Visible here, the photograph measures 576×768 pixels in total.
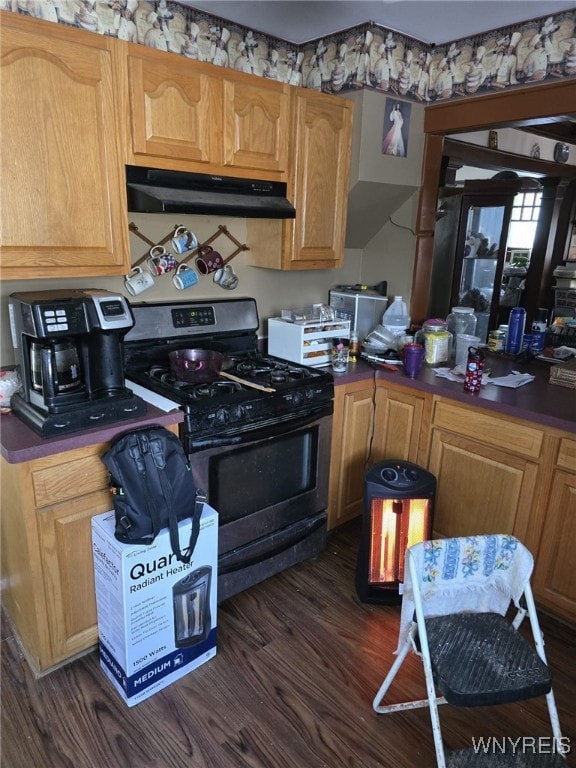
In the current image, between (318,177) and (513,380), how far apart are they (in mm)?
1269

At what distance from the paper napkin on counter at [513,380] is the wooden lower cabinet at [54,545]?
1633 mm

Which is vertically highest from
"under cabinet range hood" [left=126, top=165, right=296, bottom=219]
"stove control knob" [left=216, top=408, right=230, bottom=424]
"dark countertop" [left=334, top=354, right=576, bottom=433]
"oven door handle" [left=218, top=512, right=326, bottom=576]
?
"under cabinet range hood" [left=126, top=165, right=296, bottom=219]

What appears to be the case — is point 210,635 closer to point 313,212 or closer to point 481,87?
point 313,212

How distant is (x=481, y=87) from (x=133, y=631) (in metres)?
2.69

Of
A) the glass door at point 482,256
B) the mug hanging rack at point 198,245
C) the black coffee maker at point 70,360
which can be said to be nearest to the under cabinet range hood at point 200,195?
the mug hanging rack at point 198,245

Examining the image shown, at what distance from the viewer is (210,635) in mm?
1877

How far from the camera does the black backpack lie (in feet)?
5.24

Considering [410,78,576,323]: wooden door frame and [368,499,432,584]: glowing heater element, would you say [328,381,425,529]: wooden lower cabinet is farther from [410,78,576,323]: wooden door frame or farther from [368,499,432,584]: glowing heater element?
[410,78,576,323]: wooden door frame

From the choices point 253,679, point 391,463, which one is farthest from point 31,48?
point 253,679

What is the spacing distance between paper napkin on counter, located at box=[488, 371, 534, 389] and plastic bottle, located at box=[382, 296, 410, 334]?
0.61 metres

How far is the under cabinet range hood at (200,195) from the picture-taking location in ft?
6.13

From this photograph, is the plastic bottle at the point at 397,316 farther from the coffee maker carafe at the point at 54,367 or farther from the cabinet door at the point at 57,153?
the coffee maker carafe at the point at 54,367

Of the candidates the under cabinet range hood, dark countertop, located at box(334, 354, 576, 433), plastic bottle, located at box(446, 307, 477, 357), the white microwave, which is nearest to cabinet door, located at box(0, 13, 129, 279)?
the under cabinet range hood

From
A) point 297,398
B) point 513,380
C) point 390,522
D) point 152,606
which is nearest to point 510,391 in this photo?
point 513,380
